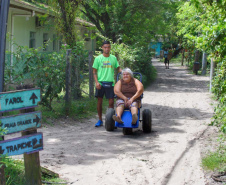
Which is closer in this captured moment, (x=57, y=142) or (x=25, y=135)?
(x=25, y=135)

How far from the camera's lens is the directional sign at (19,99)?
159 inches

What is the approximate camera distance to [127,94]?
28.5 feet

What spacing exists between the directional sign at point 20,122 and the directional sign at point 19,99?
105 millimetres

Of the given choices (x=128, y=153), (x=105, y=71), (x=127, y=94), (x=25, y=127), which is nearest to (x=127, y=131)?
(x=127, y=94)

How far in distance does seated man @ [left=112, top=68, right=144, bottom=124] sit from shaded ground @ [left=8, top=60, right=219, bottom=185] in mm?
601

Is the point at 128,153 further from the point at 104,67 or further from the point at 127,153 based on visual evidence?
the point at 104,67

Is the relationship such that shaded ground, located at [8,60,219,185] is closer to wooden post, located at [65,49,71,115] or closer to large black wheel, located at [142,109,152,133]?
large black wheel, located at [142,109,152,133]

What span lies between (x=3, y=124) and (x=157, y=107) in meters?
9.26

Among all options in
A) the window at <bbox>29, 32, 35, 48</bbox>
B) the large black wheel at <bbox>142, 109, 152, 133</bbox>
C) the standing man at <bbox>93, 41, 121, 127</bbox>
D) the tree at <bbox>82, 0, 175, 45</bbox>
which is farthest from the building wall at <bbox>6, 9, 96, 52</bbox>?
the large black wheel at <bbox>142, 109, 152, 133</bbox>

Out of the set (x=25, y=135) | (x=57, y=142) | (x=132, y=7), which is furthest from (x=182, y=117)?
(x=132, y=7)

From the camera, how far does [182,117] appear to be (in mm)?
10969

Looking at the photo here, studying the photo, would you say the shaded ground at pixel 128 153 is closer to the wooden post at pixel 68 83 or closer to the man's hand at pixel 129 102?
Result: the wooden post at pixel 68 83

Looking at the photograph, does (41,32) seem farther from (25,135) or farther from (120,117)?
(25,135)

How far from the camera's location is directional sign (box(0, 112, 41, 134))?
4078 mm
